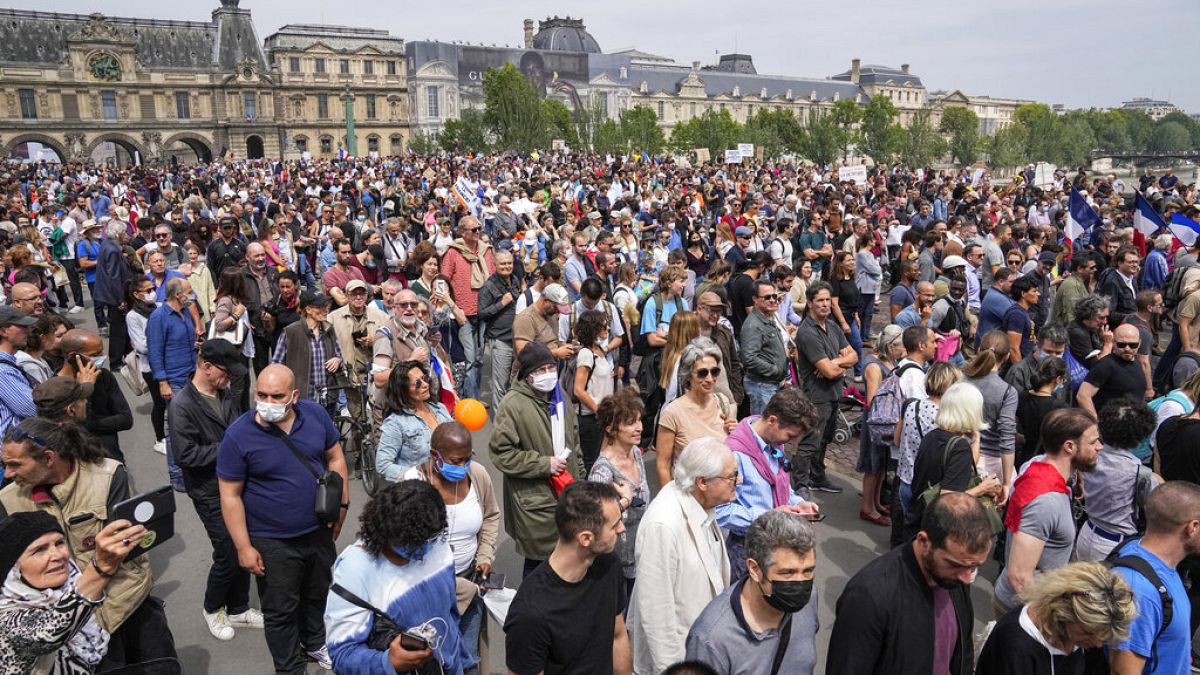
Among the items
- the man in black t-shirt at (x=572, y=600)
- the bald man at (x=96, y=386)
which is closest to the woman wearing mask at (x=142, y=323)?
the bald man at (x=96, y=386)

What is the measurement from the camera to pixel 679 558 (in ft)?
10.8

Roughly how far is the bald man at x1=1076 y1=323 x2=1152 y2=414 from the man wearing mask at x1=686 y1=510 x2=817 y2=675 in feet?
13.8

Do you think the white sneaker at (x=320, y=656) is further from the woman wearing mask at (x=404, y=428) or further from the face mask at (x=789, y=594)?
the face mask at (x=789, y=594)

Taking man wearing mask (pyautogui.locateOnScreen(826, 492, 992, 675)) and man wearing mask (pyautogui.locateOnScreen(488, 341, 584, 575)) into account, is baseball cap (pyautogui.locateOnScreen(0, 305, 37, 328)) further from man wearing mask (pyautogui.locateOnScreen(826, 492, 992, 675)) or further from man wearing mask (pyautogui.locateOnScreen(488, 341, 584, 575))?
man wearing mask (pyautogui.locateOnScreen(826, 492, 992, 675))

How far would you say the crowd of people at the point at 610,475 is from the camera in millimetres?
2812

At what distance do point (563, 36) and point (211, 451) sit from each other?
103185 millimetres

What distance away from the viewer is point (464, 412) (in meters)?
5.14

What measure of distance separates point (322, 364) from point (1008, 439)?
539cm

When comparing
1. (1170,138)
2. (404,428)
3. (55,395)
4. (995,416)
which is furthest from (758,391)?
(1170,138)

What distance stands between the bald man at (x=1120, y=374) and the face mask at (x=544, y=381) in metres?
4.13

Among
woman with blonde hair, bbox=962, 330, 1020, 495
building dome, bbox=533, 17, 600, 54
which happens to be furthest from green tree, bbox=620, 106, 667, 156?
woman with blonde hair, bbox=962, 330, 1020, 495

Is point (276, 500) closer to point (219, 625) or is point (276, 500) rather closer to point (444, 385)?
point (219, 625)

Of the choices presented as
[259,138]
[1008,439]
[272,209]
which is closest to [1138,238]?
[1008,439]

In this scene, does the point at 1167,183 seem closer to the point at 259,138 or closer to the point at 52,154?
the point at 259,138
